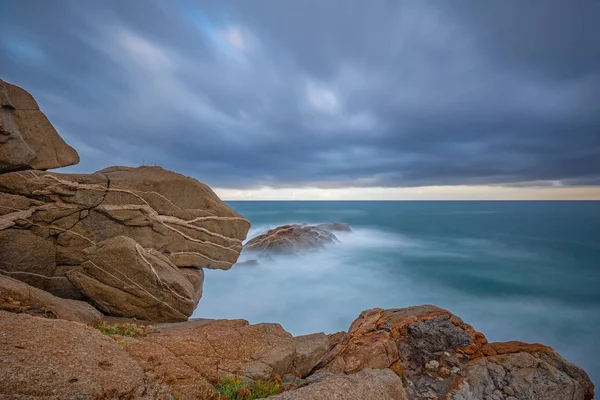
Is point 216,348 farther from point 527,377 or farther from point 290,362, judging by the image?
point 527,377

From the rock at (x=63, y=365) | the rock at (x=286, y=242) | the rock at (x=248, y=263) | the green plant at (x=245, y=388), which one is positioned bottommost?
the rock at (x=248, y=263)

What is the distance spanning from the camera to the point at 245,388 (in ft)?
18.3

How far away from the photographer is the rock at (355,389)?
4.65 meters

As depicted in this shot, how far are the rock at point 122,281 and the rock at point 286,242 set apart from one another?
1976 cm

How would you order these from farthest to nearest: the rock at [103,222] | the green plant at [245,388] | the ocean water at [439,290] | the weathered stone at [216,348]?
the ocean water at [439,290] < the rock at [103,222] < the weathered stone at [216,348] < the green plant at [245,388]

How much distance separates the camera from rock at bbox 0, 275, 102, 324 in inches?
284

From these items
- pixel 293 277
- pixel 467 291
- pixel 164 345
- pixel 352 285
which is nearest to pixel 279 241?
pixel 293 277

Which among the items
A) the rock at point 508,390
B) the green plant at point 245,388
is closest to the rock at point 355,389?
the green plant at point 245,388

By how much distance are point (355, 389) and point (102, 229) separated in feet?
38.9

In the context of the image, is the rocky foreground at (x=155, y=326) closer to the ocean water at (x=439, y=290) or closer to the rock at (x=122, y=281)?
the rock at (x=122, y=281)

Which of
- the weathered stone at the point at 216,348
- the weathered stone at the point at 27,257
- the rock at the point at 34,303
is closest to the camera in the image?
the weathered stone at the point at 216,348

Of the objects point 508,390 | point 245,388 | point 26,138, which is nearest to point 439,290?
point 508,390

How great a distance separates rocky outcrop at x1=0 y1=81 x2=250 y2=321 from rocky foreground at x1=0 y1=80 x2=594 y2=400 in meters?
0.04

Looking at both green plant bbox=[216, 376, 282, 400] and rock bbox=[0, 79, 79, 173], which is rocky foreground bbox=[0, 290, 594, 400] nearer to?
green plant bbox=[216, 376, 282, 400]
